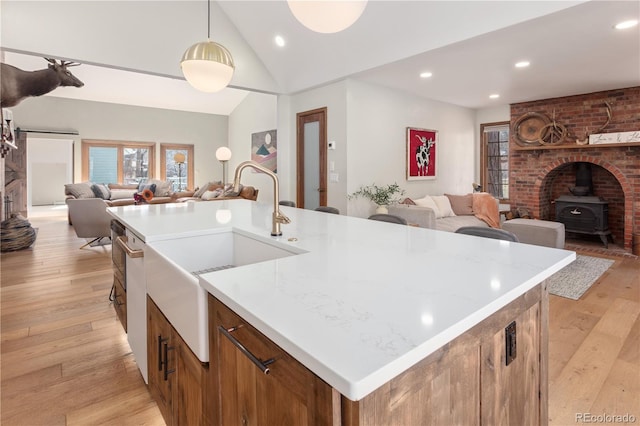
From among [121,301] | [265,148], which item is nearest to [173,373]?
[121,301]

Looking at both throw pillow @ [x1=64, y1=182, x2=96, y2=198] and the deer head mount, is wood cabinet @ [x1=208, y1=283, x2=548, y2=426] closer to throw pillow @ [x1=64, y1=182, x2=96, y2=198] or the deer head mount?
the deer head mount

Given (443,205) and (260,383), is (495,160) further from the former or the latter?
(260,383)

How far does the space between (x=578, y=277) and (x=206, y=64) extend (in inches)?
168

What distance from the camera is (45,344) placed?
2410 mm

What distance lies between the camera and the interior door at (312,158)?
16.5ft

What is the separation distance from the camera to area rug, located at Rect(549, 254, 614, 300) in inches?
133

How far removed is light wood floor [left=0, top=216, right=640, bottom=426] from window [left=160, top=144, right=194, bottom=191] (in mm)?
7009

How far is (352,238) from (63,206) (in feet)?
35.0

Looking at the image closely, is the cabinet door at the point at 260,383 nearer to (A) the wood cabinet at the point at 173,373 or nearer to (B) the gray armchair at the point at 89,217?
(A) the wood cabinet at the point at 173,373

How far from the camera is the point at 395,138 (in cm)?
532

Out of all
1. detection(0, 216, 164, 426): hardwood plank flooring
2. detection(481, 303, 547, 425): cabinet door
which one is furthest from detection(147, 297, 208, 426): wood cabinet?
detection(481, 303, 547, 425): cabinet door

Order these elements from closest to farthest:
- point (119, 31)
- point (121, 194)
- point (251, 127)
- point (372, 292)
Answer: point (372, 292) < point (119, 31) < point (121, 194) < point (251, 127)

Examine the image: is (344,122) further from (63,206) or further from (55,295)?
(63,206)

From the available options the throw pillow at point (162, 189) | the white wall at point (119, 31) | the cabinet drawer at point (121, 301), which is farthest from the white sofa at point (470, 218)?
the throw pillow at point (162, 189)
